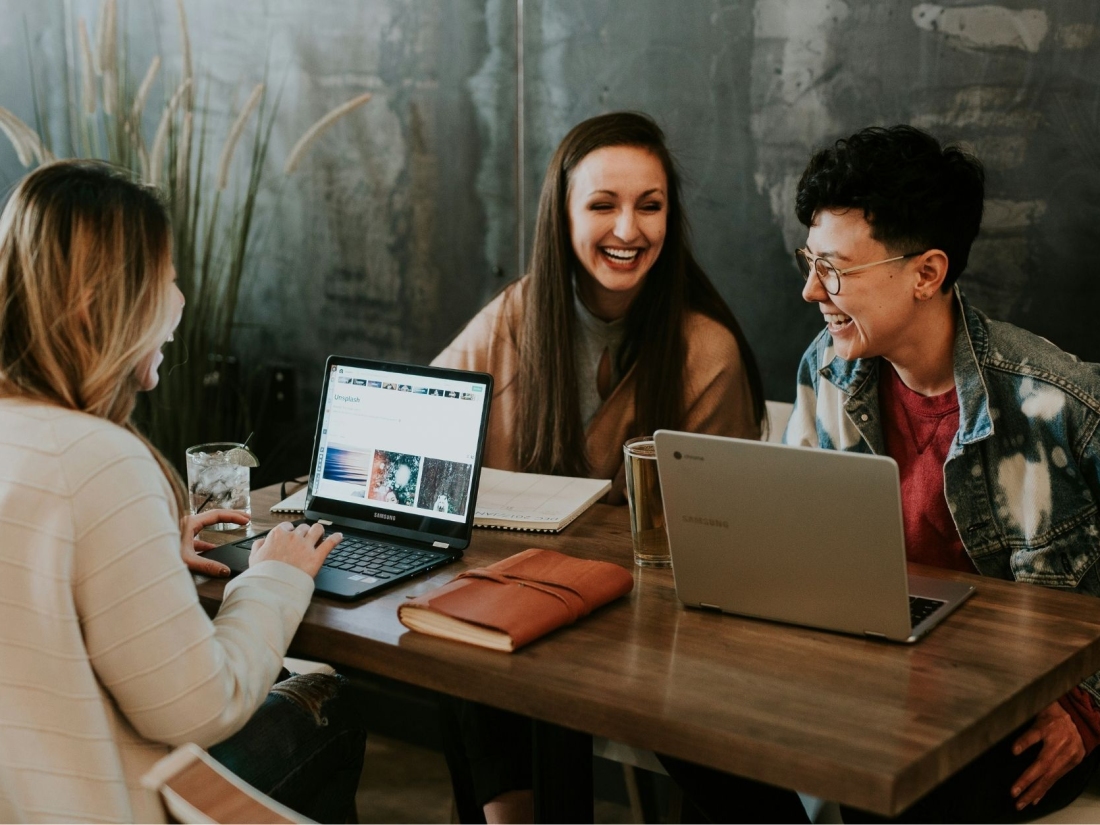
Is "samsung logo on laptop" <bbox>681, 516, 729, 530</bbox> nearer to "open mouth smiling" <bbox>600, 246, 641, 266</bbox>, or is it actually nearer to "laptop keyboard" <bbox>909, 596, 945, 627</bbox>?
"laptop keyboard" <bbox>909, 596, 945, 627</bbox>

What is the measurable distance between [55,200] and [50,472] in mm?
291

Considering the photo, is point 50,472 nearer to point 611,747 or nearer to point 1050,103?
point 611,747

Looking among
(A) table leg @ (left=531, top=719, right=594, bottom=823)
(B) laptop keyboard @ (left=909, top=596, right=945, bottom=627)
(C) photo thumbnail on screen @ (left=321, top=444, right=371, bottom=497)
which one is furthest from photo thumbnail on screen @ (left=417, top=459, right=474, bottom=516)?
(B) laptop keyboard @ (left=909, top=596, right=945, bottom=627)

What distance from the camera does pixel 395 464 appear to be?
1836 mm

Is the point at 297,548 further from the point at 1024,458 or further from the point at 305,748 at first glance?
the point at 1024,458

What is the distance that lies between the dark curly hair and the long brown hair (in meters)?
0.53

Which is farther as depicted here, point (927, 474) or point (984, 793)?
point (927, 474)

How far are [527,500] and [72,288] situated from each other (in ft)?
2.79

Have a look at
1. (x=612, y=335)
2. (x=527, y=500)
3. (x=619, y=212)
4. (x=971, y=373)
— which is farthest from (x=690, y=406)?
(x=971, y=373)

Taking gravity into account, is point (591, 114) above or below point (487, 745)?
above

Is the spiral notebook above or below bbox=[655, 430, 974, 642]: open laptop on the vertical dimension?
below

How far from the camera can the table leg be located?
1521 millimetres

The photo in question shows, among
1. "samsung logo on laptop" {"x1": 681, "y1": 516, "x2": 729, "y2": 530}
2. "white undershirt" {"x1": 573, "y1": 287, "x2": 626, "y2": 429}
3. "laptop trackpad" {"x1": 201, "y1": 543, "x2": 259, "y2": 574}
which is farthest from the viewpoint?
"white undershirt" {"x1": 573, "y1": 287, "x2": 626, "y2": 429}

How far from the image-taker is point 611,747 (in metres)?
1.75
